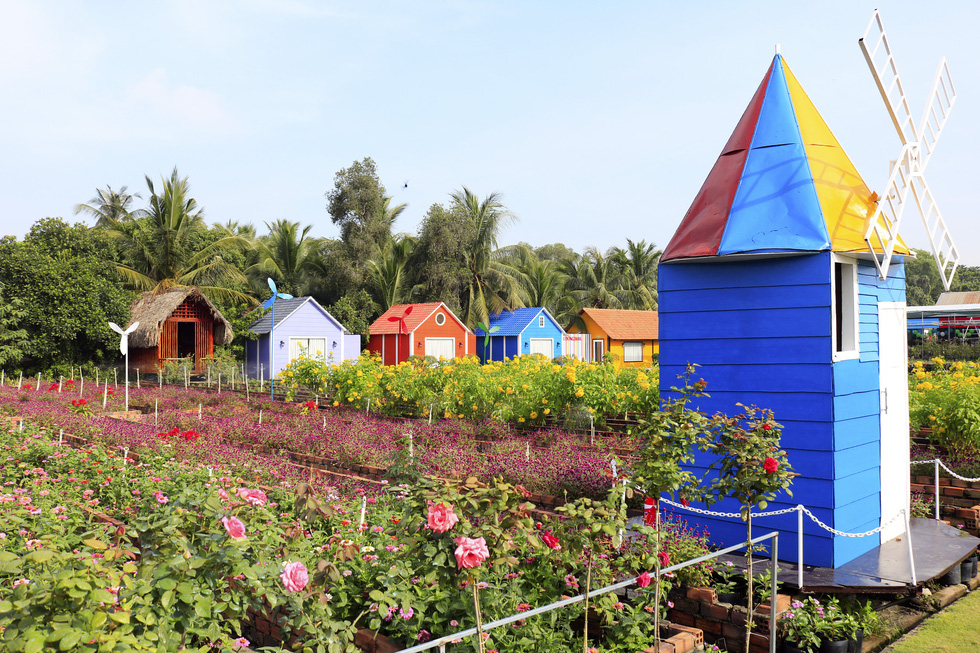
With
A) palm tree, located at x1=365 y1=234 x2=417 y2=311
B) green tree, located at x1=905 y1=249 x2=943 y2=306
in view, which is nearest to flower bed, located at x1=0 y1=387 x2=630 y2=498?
palm tree, located at x1=365 y1=234 x2=417 y2=311

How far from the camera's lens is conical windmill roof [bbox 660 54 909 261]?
5965 mm

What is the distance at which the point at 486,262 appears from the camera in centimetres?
3625

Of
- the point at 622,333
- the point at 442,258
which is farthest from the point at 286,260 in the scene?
the point at 622,333

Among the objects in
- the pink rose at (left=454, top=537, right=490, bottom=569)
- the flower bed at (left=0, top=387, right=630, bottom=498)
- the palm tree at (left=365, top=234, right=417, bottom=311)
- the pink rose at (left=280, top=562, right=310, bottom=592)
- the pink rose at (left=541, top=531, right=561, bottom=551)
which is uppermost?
the palm tree at (left=365, top=234, right=417, bottom=311)

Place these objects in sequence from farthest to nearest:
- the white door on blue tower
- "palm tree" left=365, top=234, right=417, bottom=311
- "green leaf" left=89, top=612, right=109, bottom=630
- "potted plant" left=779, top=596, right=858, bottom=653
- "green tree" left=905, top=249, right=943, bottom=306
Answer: "green tree" left=905, top=249, right=943, bottom=306 → "palm tree" left=365, top=234, right=417, bottom=311 → the white door on blue tower → "potted plant" left=779, top=596, right=858, bottom=653 → "green leaf" left=89, top=612, right=109, bottom=630

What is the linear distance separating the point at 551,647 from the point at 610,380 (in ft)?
28.9

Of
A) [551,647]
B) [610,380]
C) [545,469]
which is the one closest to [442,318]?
[610,380]

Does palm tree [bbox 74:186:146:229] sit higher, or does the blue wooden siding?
palm tree [bbox 74:186:146:229]

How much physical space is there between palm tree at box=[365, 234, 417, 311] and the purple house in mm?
5084

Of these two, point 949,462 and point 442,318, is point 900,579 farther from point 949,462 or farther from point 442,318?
point 442,318

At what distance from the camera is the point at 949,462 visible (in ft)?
27.6

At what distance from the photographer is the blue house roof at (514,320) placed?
33625 mm

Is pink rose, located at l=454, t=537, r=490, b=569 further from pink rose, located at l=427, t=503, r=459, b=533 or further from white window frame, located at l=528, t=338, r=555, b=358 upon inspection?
white window frame, located at l=528, t=338, r=555, b=358

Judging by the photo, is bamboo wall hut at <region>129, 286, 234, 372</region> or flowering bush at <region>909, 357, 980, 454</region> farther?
bamboo wall hut at <region>129, 286, 234, 372</region>
